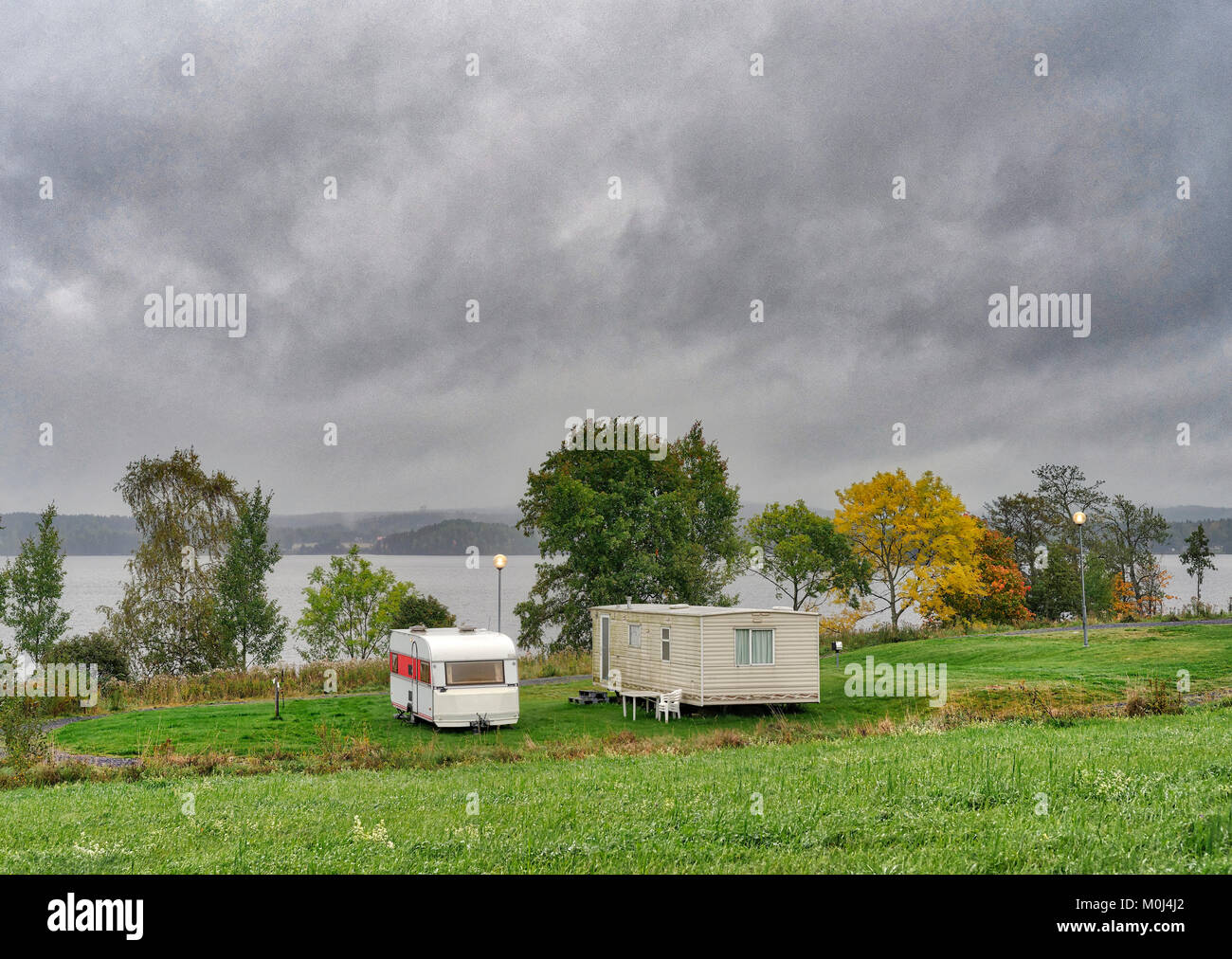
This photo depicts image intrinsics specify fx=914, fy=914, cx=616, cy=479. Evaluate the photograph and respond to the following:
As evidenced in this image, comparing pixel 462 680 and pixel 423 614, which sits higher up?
pixel 423 614

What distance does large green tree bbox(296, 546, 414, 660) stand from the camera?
4281cm

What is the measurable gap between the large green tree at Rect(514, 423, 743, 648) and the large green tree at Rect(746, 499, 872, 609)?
4331mm

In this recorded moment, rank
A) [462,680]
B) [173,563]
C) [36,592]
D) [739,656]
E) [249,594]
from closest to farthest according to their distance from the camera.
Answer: [462,680]
[739,656]
[36,592]
[249,594]
[173,563]

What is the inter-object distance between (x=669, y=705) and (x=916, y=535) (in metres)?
20.8

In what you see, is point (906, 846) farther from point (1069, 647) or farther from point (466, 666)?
point (1069, 647)

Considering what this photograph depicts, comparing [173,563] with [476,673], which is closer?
[476,673]

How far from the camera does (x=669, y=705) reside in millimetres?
22906

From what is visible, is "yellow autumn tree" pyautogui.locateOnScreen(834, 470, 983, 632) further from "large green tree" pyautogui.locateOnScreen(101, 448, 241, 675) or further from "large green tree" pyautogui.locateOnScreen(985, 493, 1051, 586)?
"large green tree" pyautogui.locateOnScreen(101, 448, 241, 675)

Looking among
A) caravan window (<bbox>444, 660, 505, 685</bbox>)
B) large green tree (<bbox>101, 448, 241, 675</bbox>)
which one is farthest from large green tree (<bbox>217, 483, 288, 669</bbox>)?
caravan window (<bbox>444, 660, 505, 685</bbox>)

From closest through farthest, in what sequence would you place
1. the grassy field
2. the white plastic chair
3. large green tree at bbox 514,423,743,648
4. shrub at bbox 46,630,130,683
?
the grassy field
the white plastic chair
shrub at bbox 46,630,130,683
large green tree at bbox 514,423,743,648

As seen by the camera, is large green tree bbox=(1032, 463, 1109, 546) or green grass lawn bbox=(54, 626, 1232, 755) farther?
large green tree bbox=(1032, 463, 1109, 546)

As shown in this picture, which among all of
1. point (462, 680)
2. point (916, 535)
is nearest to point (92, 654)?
point (462, 680)

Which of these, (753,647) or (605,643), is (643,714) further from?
(605,643)
